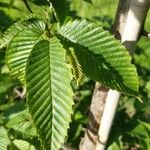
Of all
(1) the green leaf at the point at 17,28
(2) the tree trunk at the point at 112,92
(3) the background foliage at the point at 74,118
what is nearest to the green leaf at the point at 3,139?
(3) the background foliage at the point at 74,118

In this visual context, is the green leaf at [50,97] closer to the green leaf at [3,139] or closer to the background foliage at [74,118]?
the background foliage at [74,118]

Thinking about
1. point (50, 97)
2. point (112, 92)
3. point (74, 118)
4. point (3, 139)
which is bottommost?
point (74, 118)

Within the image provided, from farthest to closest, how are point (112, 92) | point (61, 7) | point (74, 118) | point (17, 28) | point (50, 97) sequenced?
point (74, 118) < point (112, 92) < point (61, 7) < point (17, 28) < point (50, 97)

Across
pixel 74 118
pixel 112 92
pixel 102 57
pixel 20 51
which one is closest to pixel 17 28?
pixel 20 51

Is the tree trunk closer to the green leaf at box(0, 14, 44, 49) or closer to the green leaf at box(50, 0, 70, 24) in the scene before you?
the green leaf at box(50, 0, 70, 24)

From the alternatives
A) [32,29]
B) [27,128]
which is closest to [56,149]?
[32,29]

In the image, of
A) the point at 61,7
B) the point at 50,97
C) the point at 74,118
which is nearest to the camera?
the point at 50,97

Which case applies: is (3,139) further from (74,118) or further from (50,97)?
(50,97)

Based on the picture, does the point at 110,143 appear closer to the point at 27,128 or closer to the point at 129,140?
the point at 129,140
